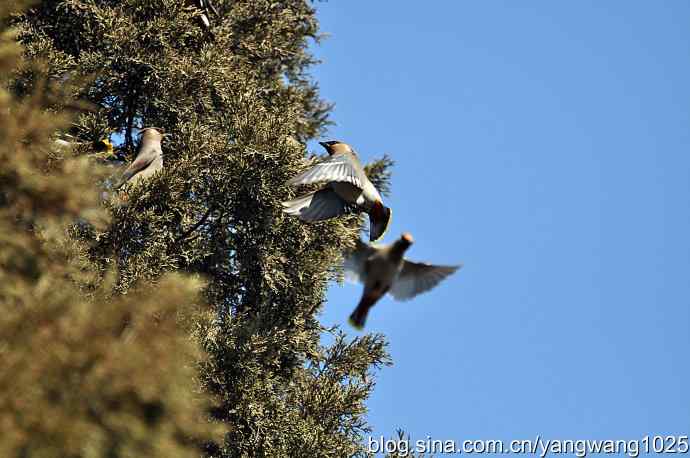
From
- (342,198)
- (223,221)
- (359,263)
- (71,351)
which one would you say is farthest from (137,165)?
(71,351)

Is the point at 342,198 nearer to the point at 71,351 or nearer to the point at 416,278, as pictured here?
the point at 416,278

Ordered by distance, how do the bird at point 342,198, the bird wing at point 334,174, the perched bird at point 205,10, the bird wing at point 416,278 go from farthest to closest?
the perched bird at point 205,10
the bird at point 342,198
the bird wing at point 334,174
the bird wing at point 416,278

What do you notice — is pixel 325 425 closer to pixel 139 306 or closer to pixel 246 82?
pixel 246 82

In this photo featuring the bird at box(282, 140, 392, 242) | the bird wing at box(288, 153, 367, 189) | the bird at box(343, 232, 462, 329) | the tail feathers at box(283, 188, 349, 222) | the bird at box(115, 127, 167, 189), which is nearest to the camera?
the bird at box(343, 232, 462, 329)

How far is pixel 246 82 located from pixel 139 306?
218 inches

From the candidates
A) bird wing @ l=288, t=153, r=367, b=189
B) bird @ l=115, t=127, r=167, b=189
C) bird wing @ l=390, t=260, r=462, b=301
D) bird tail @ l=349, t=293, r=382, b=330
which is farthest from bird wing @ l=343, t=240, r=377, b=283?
bird @ l=115, t=127, r=167, b=189

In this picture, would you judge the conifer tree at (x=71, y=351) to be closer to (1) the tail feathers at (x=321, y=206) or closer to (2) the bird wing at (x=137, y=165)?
(1) the tail feathers at (x=321, y=206)

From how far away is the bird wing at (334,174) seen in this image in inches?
263

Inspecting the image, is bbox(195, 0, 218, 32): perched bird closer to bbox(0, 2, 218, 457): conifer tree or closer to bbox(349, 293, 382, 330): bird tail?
bbox(349, 293, 382, 330): bird tail

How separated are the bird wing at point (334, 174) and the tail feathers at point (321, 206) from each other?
1.01 feet

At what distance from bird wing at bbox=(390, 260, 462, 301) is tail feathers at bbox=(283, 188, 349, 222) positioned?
112 centimetres

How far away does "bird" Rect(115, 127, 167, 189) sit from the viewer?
324 inches

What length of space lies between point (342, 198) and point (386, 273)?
136 cm

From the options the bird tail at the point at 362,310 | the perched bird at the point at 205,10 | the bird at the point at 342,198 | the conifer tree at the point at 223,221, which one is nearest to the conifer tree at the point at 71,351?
the bird tail at the point at 362,310
